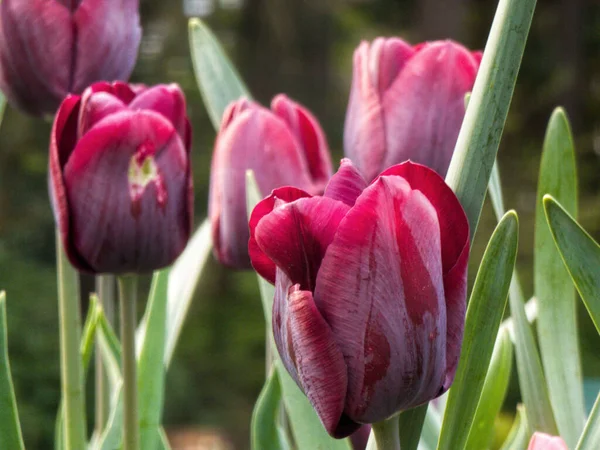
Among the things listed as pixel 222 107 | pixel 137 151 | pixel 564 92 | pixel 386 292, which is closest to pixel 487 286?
pixel 386 292

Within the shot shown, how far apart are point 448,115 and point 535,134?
438cm

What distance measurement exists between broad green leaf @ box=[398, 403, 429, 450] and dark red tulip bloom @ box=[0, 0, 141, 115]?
0.27m

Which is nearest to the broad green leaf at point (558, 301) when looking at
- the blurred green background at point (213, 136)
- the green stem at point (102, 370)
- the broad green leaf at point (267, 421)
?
the broad green leaf at point (267, 421)

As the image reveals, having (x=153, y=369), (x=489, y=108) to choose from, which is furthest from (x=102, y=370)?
(x=489, y=108)

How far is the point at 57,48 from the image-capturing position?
49 centimetres

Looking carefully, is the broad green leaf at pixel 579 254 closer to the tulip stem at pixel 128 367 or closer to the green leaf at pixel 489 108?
the green leaf at pixel 489 108

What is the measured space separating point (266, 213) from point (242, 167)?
0.23 meters

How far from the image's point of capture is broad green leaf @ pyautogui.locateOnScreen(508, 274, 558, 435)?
404 mm

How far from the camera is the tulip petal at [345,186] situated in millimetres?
285

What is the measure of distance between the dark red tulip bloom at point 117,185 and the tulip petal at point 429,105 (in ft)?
0.36

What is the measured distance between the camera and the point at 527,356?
41 centimetres

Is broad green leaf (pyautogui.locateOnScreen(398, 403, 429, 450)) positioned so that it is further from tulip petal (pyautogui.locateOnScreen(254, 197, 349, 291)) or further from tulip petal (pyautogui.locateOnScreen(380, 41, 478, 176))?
tulip petal (pyautogui.locateOnScreen(380, 41, 478, 176))

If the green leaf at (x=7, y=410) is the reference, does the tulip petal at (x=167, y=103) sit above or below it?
above

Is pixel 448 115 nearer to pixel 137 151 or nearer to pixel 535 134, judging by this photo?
pixel 137 151
